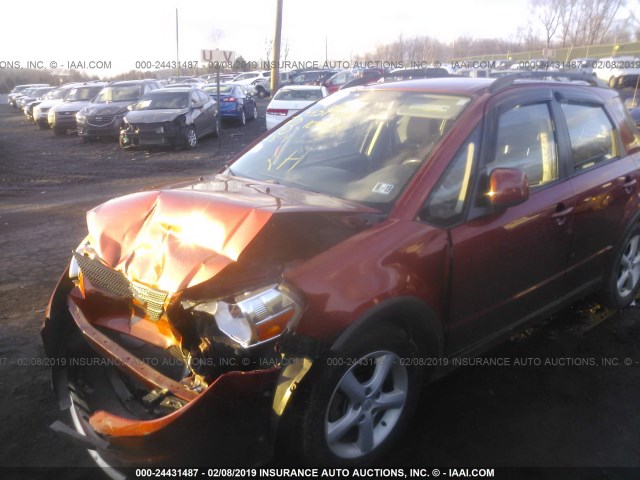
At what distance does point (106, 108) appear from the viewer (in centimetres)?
1617

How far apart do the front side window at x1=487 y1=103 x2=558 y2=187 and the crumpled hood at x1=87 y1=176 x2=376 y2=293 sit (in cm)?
106

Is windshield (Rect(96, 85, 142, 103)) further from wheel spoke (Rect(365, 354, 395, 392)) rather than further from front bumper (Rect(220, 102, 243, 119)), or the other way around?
wheel spoke (Rect(365, 354, 395, 392))

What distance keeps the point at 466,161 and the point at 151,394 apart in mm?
1981

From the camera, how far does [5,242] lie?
614 centimetres

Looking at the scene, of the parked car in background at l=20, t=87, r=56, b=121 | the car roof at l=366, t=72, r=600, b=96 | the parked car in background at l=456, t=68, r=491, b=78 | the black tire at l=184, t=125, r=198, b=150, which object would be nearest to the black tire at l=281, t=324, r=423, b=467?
the car roof at l=366, t=72, r=600, b=96

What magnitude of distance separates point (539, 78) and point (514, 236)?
142 centimetres

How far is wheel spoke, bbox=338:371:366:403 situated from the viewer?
2.42 metres

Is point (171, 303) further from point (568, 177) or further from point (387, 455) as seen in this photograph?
point (568, 177)

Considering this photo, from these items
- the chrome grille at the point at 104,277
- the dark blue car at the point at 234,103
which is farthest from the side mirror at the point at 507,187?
the dark blue car at the point at 234,103

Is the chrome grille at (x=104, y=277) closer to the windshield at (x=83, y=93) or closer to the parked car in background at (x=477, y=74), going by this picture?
the parked car in background at (x=477, y=74)

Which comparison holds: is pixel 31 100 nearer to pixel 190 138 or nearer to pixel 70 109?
Answer: pixel 70 109

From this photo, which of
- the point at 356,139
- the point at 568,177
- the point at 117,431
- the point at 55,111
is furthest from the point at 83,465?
the point at 55,111

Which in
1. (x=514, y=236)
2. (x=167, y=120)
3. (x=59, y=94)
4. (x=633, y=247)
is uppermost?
(x=59, y=94)

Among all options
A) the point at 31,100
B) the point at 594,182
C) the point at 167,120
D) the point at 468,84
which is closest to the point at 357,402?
the point at 468,84
